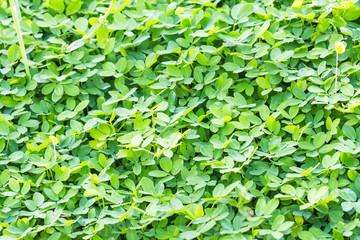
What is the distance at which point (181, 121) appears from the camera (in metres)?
1.91

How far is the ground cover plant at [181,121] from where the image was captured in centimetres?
167

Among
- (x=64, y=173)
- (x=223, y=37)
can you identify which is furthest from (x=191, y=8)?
(x=64, y=173)

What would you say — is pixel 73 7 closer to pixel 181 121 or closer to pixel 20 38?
pixel 20 38

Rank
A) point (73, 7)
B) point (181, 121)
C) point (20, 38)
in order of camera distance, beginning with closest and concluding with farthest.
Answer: point (181, 121) < point (20, 38) < point (73, 7)

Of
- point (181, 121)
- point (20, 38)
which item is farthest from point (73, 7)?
point (181, 121)

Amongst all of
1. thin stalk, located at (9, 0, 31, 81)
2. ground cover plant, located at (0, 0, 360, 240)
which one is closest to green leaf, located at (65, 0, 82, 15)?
ground cover plant, located at (0, 0, 360, 240)

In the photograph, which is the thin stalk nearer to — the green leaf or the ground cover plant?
the ground cover plant

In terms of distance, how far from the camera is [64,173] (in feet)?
5.94

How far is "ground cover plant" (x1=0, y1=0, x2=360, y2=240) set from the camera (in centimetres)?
167

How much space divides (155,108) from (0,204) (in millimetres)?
743

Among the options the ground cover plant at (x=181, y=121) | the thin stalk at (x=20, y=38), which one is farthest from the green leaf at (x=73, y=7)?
the thin stalk at (x=20, y=38)

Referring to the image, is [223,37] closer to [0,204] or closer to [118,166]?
[118,166]

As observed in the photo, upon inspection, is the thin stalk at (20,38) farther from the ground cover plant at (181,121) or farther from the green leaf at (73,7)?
the green leaf at (73,7)

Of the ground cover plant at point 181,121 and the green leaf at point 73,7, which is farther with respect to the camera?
the green leaf at point 73,7
